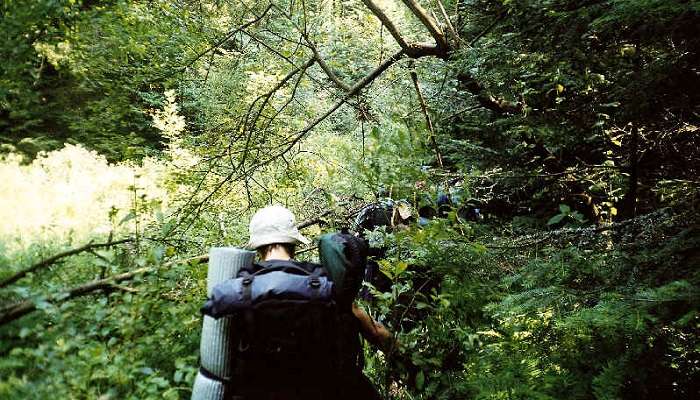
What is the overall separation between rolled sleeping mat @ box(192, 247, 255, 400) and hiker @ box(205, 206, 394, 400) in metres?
0.05

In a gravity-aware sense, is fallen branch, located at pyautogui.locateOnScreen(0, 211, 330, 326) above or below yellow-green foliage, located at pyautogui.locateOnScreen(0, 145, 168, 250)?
below

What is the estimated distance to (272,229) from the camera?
8.12 ft

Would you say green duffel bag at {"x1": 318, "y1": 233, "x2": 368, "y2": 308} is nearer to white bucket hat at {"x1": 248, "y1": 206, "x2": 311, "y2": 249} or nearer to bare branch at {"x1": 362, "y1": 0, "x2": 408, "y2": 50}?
white bucket hat at {"x1": 248, "y1": 206, "x2": 311, "y2": 249}

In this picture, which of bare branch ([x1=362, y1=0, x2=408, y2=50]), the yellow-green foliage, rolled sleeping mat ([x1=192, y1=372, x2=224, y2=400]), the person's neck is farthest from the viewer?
bare branch ([x1=362, y1=0, x2=408, y2=50])

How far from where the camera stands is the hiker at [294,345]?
2.00 metres

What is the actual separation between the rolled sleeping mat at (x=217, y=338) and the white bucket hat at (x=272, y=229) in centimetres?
22

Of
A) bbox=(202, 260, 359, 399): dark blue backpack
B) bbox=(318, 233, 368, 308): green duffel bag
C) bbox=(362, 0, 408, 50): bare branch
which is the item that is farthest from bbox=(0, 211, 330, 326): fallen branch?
bbox=(362, 0, 408, 50): bare branch

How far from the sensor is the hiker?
2000 millimetres

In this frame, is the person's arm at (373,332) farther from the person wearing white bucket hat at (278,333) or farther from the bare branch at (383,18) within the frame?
the bare branch at (383,18)

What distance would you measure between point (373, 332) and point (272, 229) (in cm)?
85

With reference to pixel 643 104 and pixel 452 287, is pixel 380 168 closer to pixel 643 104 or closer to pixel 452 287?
pixel 452 287

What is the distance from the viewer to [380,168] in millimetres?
3318

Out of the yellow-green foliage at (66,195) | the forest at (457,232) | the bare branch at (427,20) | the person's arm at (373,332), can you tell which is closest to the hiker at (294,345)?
the person's arm at (373,332)

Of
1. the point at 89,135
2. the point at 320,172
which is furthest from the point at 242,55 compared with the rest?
the point at 89,135
